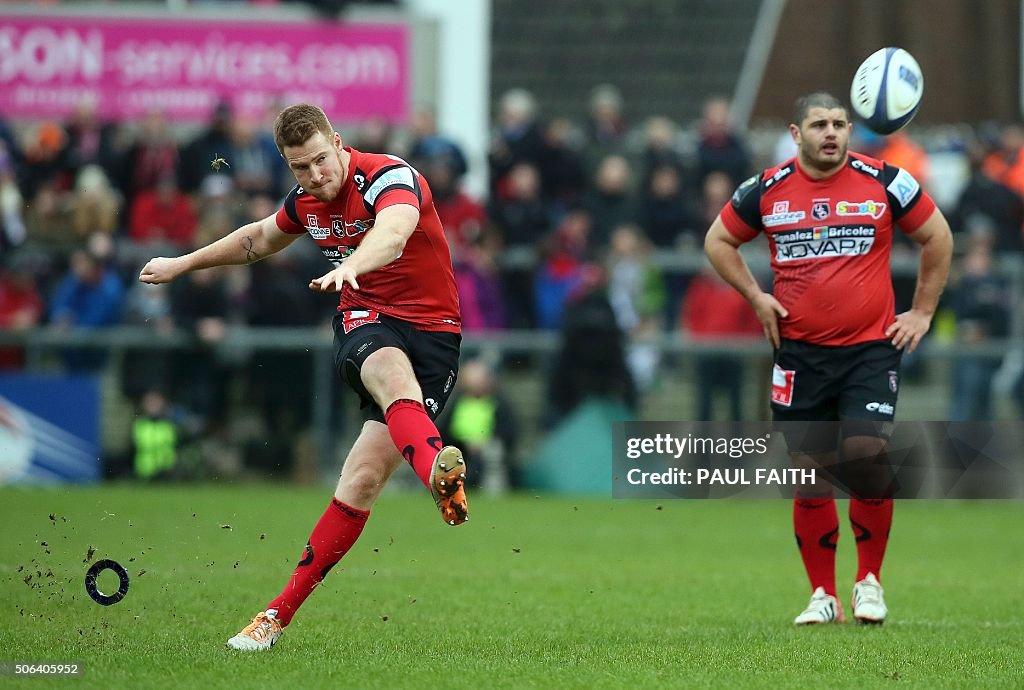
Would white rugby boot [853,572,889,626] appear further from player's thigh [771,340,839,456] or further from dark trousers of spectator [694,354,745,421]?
dark trousers of spectator [694,354,745,421]

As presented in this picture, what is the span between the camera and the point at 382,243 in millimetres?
6574

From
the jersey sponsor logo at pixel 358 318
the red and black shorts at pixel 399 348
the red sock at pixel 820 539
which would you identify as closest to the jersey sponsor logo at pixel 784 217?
the red sock at pixel 820 539

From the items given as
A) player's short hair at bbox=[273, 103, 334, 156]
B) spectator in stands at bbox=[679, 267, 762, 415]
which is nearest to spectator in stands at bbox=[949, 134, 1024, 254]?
spectator in stands at bbox=[679, 267, 762, 415]

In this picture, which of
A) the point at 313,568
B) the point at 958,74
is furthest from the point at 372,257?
the point at 958,74

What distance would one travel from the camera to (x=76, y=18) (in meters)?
20.1

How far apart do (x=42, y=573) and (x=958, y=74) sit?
21.3m

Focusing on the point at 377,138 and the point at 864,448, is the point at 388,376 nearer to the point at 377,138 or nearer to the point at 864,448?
the point at 864,448

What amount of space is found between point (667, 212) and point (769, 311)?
Answer: 29.8ft

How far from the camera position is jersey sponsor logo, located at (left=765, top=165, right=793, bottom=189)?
328 inches

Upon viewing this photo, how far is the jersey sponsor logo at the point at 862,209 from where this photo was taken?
26.7ft

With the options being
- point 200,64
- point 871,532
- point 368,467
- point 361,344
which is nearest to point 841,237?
point 871,532

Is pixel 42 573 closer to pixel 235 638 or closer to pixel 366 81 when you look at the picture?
pixel 235 638

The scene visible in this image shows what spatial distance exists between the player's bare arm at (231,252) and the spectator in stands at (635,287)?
28.5 ft

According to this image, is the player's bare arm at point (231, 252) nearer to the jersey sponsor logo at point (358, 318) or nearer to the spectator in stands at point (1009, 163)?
the jersey sponsor logo at point (358, 318)
